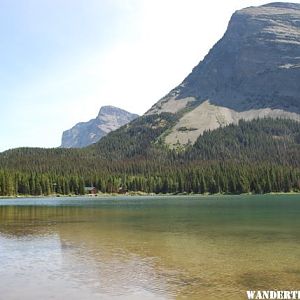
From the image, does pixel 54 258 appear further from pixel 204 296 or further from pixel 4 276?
pixel 204 296

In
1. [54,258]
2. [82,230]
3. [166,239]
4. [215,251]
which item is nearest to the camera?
[54,258]

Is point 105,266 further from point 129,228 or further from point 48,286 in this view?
point 129,228

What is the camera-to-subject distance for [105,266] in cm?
3419

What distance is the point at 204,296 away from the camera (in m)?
25.0

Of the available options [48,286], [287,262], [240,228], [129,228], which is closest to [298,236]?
[240,228]

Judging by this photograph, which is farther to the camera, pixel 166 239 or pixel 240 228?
pixel 240 228

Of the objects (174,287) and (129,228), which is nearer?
(174,287)

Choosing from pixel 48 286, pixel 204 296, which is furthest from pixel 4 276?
pixel 204 296

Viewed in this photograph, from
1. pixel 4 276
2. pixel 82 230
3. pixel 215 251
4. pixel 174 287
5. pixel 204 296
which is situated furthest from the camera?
pixel 82 230

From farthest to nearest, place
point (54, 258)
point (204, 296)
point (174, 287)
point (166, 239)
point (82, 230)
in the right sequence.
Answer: point (82, 230)
point (166, 239)
point (54, 258)
point (174, 287)
point (204, 296)

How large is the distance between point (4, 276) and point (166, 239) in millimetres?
21653

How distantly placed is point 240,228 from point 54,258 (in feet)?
99.8

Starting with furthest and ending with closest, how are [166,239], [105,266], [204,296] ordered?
[166,239], [105,266], [204,296]

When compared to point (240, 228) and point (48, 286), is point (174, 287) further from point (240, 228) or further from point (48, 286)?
point (240, 228)
